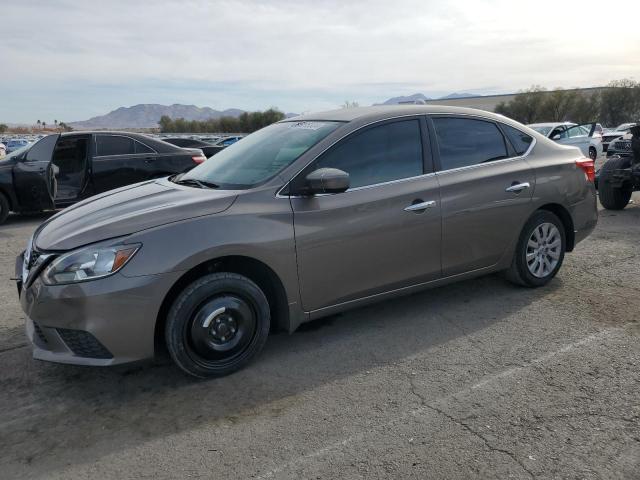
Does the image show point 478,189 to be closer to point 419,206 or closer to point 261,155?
point 419,206

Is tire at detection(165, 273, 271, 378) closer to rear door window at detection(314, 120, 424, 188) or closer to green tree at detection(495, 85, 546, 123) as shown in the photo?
rear door window at detection(314, 120, 424, 188)

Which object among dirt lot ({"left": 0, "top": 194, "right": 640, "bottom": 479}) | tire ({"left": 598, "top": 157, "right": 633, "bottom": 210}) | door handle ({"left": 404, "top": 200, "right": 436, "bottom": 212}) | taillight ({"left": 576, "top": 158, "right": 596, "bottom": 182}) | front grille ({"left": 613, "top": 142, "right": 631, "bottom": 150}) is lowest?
dirt lot ({"left": 0, "top": 194, "right": 640, "bottom": 479})

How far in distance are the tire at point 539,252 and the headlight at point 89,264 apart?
3.33 m

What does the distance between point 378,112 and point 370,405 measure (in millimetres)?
2294

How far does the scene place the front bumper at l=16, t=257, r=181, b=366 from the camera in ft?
10.3

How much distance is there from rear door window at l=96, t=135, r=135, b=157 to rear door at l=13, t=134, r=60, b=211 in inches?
31.9

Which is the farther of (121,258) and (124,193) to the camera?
(124,193)

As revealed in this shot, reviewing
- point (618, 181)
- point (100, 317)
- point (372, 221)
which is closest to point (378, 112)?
point (372, 221)

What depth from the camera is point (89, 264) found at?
317 centimetres

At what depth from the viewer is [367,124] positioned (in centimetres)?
416

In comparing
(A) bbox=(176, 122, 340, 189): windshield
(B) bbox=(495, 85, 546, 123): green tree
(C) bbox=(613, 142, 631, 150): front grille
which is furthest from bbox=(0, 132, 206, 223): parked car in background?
(B) bbox=(495, 85, 546, 123): green tree

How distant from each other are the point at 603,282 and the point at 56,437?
478 centimetres

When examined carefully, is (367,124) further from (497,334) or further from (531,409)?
(531,409)

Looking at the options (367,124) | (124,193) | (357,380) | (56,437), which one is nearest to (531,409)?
(357,380)
